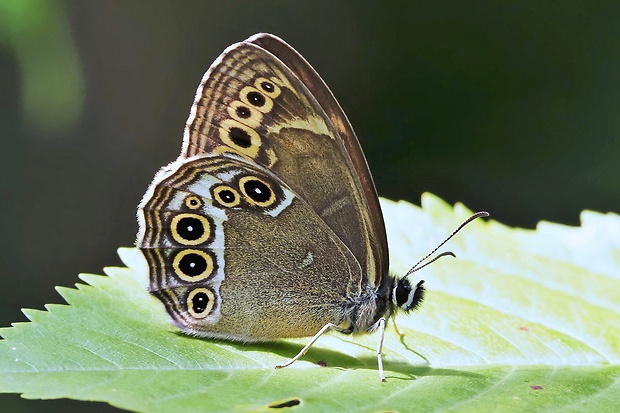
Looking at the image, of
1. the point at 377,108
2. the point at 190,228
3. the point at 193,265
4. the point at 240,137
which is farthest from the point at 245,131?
the point at 377,108

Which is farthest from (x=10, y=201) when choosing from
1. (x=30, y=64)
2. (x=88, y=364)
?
(x=88, y=364)

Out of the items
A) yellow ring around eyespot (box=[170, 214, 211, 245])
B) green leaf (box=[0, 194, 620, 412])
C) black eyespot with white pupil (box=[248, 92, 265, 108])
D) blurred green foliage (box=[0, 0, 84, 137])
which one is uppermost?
blurred green foliage (box=[0, 0, 84, 137])

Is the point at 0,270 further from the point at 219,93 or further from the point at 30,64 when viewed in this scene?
the point at 219,93

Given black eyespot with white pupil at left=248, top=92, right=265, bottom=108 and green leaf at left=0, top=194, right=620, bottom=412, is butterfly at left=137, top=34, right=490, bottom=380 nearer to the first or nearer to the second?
black eyespot with white pupil at left=248, top=92, right=265, bottom=108

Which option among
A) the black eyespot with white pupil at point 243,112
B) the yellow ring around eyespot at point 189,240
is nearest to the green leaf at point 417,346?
the yellow ring around eyespot at point 189,240

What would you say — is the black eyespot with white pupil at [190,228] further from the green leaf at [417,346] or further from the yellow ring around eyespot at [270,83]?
the yellow ring around eyespot at [270,83]

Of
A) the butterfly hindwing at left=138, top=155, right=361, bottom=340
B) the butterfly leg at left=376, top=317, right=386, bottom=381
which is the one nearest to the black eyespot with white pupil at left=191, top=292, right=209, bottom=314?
the butterfly hindwing at left=138, top=155, right=361, bottom=340

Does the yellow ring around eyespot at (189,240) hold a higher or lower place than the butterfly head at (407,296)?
higher
